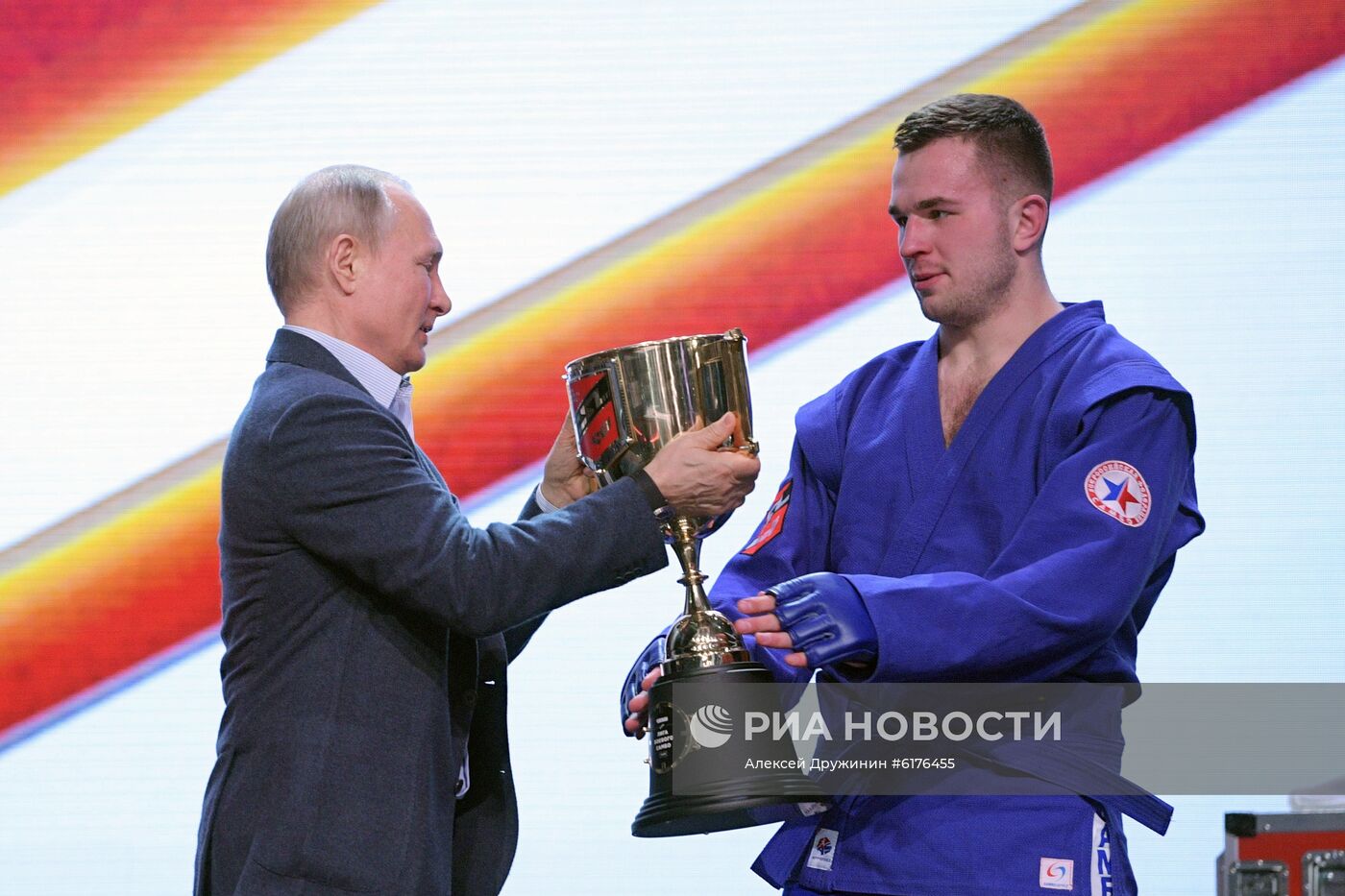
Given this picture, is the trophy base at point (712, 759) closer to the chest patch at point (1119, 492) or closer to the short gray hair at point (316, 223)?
the chest patch at point (1119, 492)

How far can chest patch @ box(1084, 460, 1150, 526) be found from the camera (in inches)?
64.5

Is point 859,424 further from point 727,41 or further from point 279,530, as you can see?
point 727,41

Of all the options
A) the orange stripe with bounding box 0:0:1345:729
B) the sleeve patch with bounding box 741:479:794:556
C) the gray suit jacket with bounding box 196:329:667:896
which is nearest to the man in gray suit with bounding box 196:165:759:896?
the gray suit jacket with bounding box 196:329:667:896

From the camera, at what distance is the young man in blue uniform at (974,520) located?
1.61m

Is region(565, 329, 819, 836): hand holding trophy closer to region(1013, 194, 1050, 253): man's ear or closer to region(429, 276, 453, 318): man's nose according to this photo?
region(429, 276, 453, 318): man's nose

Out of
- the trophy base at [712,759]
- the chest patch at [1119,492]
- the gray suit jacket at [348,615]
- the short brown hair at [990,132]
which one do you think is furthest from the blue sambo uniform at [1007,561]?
the gray suit jacket at [348,615]

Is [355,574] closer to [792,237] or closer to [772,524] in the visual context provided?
[772,524]

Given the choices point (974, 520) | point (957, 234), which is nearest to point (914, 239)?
point (957, 234)

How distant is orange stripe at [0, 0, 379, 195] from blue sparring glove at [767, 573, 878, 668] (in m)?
1.88

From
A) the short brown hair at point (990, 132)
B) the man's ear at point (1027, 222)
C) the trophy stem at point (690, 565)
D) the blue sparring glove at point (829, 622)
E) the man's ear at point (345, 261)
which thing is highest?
the short brown hair at point (990, 132)

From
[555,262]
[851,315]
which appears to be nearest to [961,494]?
[851,315]

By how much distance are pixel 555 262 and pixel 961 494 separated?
Answer: 1304 millimetres

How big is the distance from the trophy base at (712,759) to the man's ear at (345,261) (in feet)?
2.16

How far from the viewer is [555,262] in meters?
2.89
